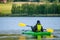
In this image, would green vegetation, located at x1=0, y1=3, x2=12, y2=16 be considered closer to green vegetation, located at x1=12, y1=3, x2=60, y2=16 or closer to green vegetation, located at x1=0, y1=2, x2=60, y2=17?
green vegetation, located at x1=0, y1=2, x2=60, y2=17

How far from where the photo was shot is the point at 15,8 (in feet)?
119

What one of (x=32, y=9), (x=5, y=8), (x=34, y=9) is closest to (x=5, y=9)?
(x=5, y=8)

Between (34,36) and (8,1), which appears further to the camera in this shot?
(8,1)

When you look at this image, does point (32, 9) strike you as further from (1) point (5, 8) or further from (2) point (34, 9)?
(1) point (5, 8)

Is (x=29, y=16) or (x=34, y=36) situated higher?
(x=34, y=36)

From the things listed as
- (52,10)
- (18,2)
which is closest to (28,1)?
(18,2)

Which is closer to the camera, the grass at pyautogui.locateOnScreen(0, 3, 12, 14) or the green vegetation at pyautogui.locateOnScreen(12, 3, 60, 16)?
the grass at pyautogui.locateOnScreen(0, 3, 12, 14)

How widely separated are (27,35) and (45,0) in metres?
24.2

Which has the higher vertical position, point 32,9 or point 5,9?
point 5,9

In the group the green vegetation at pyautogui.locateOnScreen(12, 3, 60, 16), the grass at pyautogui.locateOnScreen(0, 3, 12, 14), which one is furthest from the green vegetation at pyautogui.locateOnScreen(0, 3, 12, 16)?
the green vegetation at pyautogui.locateOnScreen(12, 3, 60, 16)

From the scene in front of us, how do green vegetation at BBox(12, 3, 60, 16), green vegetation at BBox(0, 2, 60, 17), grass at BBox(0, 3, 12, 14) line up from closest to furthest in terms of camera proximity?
1. grass at BBox(0, 3, 12, 14)
2. green vegetation at BBox(0, 2, 60, 17)
3. green vegetation at BBox(12, 3, 60, 16)

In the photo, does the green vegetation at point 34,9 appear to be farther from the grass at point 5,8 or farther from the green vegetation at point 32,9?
the grass at point 5,8

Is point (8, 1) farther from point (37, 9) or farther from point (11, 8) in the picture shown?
point (37, 9)

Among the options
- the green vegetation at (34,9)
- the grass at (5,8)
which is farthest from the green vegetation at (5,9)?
the green vegetation at (34,9)
